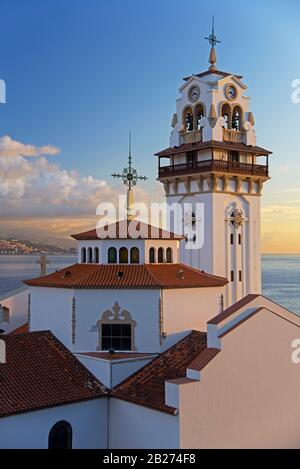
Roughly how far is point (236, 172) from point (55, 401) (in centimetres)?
2856

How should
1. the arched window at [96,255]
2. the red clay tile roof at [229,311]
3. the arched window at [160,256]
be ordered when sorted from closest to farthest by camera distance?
the red clay tile roof at [229,311] → the arched window at [96,255] → the arched window at [160,256]

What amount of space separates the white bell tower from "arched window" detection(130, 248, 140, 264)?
737 inches

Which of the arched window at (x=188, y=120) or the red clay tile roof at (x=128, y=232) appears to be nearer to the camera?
the red clay tile roof at (x=128, y=232)

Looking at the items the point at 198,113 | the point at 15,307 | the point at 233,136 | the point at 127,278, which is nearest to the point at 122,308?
the point at 127,278

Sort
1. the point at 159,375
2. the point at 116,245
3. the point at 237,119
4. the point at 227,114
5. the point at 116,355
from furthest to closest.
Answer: the point at 237,119 < the point at 227,114 < the point at 116,245 < the point at 116,355 < the point at 159,375

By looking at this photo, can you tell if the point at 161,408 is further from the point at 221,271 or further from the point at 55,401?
the point at 221,271

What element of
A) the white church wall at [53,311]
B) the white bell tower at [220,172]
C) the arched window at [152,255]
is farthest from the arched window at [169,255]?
the white bell tower at [220,172]

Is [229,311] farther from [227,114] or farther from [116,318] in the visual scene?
[227,114]

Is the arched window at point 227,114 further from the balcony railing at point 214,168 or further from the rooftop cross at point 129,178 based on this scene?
the rooftop cross at point 129,178

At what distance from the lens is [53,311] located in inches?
987

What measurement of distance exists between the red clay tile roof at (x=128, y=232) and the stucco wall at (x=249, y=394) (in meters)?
6.59

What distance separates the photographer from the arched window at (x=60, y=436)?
20719 mm

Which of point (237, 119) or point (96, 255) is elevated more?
point (237, 119)

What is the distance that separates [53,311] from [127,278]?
3.60 m
